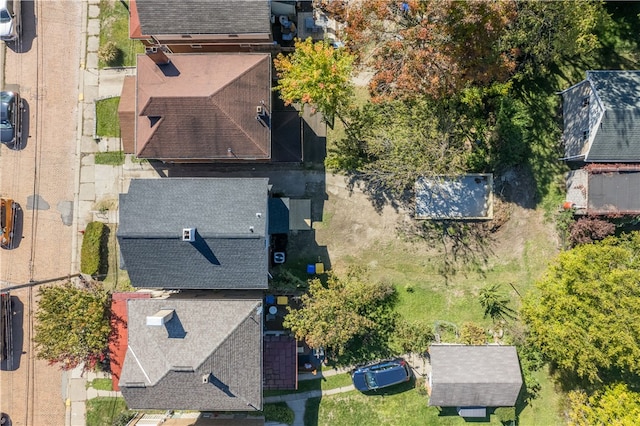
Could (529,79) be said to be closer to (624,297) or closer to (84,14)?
(624,297)

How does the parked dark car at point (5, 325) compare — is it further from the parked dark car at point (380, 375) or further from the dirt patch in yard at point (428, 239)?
the parked dark car at point (380, 375)

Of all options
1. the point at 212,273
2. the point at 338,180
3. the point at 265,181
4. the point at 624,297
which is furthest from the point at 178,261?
the point at 624,297

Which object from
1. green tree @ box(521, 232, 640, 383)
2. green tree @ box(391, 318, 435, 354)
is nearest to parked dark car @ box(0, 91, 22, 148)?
green tree @ box(391, 318, 435, 354)

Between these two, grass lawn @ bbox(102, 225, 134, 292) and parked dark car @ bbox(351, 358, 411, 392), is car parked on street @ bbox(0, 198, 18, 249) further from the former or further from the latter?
parked dark car @ bbox(351, 358, 411, 392)

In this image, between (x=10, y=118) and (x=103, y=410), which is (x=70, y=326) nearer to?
(x=103, y=410)

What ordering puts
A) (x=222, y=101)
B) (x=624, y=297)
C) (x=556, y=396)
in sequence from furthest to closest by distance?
(x=556, y=396)
(x=222, y=101)
(x=624, y=297)

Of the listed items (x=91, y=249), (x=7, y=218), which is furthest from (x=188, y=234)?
(x=7, y=218)
